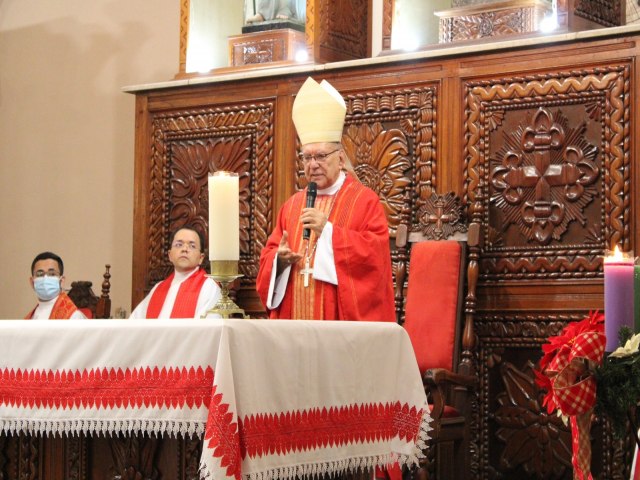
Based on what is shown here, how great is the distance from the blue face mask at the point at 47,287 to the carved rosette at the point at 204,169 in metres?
0.87

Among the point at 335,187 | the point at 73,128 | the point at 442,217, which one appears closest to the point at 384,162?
the point at 442,217

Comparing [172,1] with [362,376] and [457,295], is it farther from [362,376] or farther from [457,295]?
Result: [362,376]

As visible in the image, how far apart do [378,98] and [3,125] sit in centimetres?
355

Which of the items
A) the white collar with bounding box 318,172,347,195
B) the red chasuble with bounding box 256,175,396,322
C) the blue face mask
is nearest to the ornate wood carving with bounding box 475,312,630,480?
the red chasuble with bounding box 256,175,396,322

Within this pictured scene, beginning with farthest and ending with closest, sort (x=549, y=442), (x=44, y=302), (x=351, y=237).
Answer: (x=44, y=302)
(x=549, y=442)
(x=351, y=237)

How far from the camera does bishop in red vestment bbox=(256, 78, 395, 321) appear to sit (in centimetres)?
505

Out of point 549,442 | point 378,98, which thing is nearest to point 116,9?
point 378,98

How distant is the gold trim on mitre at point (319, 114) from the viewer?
5.23 metres

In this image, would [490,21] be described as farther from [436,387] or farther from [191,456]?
[191,456]

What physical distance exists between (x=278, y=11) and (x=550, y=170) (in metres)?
2.27

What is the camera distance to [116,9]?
8406 mm

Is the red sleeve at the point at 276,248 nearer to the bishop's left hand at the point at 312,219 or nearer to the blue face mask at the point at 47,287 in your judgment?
the bishop's left hand at the point at 312,219

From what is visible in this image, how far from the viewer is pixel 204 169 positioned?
722 centimetres

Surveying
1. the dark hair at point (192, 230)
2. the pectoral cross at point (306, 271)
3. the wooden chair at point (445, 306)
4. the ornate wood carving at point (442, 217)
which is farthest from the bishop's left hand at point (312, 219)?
the dark hair at point (192, 230)
